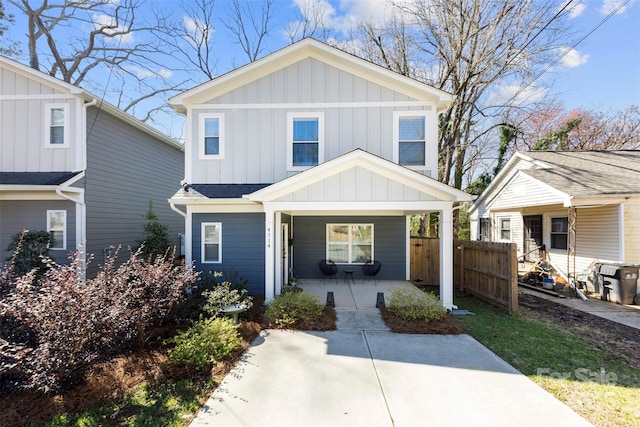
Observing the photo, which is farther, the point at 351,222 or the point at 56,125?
the point at 351,222

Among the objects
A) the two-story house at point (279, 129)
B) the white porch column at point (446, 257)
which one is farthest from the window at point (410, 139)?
the white porch column at point (446, 257)

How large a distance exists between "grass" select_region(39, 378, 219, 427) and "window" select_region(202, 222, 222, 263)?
172 inches

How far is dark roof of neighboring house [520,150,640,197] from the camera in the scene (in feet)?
28.0

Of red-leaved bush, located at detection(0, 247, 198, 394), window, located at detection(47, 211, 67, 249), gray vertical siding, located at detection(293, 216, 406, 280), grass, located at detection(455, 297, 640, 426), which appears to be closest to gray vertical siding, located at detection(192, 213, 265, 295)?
gray vertical siding, located at detection(293, 216, 406, 280)

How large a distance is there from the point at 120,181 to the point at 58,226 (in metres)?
2.30

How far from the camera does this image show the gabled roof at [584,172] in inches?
332

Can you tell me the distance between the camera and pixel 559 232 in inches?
429

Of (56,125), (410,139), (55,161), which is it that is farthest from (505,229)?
(56,125)

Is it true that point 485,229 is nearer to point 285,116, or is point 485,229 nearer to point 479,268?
point 479,268

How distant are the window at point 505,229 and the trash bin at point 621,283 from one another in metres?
5.29

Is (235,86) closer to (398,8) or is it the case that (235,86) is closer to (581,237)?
(398,8)

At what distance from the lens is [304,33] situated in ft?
54.6

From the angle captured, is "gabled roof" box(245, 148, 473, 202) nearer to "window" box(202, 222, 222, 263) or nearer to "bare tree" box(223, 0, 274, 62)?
"window" box(202, 222, 222, 263)

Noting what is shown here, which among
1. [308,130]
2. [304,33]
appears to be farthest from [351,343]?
[304,33]
